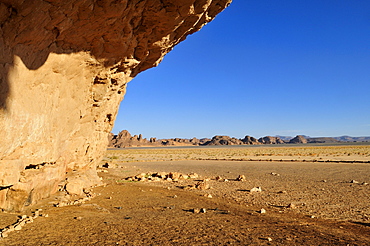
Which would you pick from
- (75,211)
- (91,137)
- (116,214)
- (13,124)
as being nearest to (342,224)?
(116,214)

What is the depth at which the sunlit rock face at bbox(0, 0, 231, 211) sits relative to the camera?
5.88 m

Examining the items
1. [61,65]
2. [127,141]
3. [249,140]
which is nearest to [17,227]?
[61,65]

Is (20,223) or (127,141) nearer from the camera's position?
(20,223)

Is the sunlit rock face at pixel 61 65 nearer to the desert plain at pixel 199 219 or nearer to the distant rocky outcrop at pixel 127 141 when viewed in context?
the desert plain at pixel 199 219

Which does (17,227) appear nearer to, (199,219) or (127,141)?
(199,219)

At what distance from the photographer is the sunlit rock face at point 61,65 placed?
19.3ft

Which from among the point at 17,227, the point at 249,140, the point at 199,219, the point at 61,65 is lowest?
the point at 199,219

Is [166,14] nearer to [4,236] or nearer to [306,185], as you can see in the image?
[4,236]

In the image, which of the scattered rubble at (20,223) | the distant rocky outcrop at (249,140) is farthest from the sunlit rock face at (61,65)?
the distant rocky outcrop at (249,140)

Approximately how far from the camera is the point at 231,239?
565cm

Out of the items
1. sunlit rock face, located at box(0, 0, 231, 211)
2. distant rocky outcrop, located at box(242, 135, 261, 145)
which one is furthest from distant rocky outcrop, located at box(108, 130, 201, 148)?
sunlit rock face, located at box(0, 0, 231, 211)

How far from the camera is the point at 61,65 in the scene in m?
7.83

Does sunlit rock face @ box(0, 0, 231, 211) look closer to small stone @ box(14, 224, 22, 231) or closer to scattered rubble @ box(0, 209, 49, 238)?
scattered rubble @ box(0, 209, 49, 238)

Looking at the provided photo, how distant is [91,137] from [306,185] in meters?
10.4
